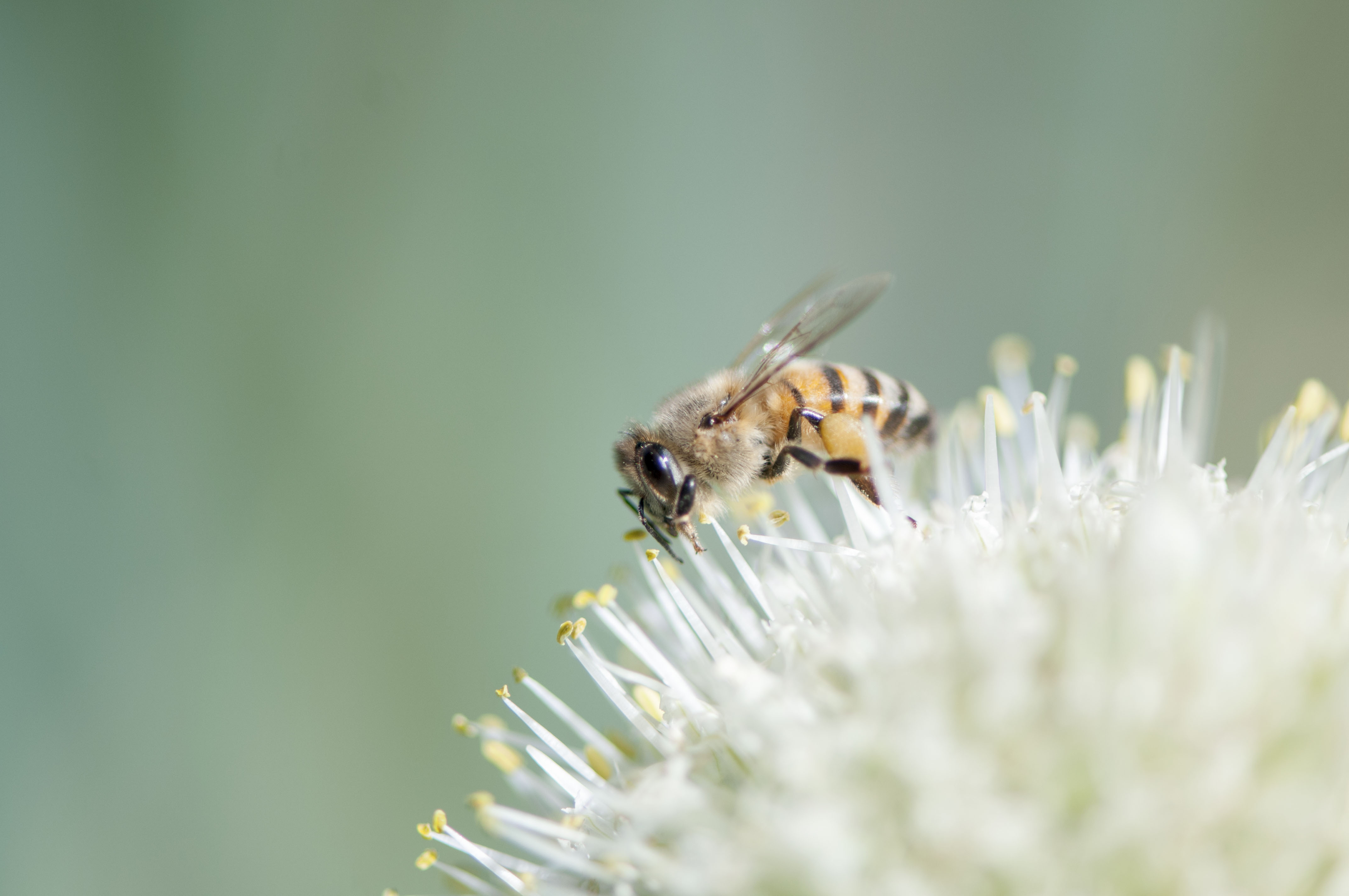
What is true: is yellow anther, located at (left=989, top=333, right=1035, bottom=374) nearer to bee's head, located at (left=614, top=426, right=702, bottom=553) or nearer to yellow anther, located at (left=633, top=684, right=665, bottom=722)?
bee's head, located at (left=614, top=426, right=702, bottom=553)

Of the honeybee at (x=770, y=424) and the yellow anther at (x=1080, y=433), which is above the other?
the honeybee at (x=770, y=424)

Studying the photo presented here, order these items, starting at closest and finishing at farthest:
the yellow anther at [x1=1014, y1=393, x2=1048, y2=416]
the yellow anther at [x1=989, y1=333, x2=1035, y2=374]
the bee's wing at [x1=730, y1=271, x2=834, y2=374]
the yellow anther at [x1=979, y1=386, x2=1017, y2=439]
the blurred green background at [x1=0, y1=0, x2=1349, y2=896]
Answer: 1. the yellow anther at [x1=1014, y1=393, x2=1048, y2=416]
2. the yellow anther at [x1=979, y1=386, x2=1017, y2=439]
3. the bee's wing at [x1=730, y1=271, x2=834, y2=374]
4. the yellow anther at [x1=989, y1=333, x2=1035, y2=374]
5. the blurred green background at [x1=0, y1=0, x2=1349, y2=896]

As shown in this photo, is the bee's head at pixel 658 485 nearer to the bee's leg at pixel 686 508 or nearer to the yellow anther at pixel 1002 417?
the bee's leg at pixel 686 508

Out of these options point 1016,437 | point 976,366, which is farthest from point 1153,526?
point 976,366

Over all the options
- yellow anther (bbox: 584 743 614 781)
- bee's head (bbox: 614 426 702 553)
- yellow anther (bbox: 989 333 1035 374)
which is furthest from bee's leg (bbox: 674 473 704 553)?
yellow anther (bbox: 989 333 1035 374)

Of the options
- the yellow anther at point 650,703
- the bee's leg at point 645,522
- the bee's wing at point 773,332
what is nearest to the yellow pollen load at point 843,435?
the bee's wing at point 773,332

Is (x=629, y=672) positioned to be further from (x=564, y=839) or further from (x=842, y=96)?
(x=842, y=96)

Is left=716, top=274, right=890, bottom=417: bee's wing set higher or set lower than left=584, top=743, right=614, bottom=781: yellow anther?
higher
